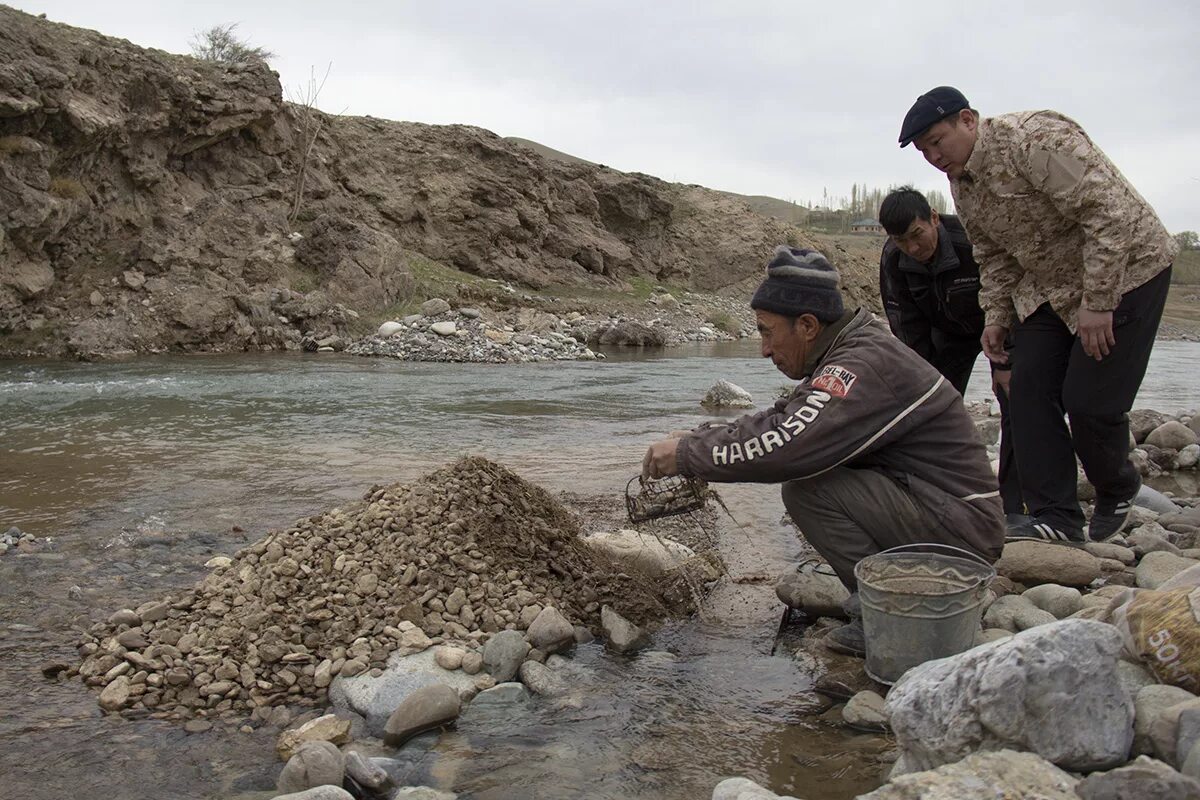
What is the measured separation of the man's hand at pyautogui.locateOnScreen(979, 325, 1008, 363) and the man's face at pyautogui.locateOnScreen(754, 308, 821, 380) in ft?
5.02

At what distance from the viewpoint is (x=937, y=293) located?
4852mm

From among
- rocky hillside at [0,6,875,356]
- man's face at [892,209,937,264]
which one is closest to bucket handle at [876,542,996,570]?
man's face at [892,209,937,264]

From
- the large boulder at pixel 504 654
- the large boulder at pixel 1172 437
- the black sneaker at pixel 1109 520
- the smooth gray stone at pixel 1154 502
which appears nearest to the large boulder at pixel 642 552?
the large boulder at pixel 504 654

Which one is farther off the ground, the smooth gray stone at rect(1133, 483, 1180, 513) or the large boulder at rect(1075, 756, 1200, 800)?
the large boulder at rect(1075, 756, 1200, 800)

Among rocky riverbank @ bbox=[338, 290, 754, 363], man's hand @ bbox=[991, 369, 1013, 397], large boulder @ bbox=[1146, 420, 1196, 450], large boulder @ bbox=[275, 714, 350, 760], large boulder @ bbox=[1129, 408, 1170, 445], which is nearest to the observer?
large boulder @ bbox=[275, 714, 350, 760]

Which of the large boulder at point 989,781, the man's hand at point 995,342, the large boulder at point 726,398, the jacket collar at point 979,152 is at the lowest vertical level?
the large boulder at point 726,398

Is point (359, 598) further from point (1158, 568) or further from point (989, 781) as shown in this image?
point (1158, 568)

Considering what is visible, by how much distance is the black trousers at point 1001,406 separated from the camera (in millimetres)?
4605

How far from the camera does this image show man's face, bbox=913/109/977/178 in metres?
3.78

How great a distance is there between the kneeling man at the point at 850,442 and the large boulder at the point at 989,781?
107cm

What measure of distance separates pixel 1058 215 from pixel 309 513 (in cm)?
433

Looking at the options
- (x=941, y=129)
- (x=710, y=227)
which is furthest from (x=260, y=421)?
(x=710, y=227)

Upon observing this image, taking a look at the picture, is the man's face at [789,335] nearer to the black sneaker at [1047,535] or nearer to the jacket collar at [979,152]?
the jacket collar at [979,152]

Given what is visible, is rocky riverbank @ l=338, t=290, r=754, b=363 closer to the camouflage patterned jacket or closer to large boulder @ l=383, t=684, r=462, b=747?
the camouflage patterned jacket
